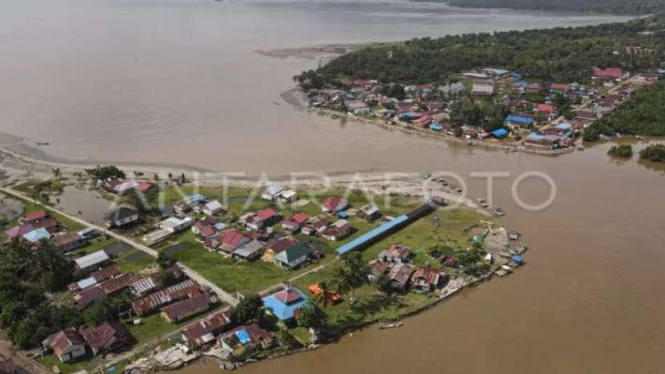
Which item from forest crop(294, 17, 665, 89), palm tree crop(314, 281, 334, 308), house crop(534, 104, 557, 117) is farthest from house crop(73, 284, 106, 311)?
forest crop(294, 17, 665, 89)

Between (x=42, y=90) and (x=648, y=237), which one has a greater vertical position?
(x=42, y=90)

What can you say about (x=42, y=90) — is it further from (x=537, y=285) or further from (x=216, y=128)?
(x=537, y=285)

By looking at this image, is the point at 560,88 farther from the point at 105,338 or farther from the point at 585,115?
the point at 105,338

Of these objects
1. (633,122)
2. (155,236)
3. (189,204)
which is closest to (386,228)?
(189,204)

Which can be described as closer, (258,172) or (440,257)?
(440,257)

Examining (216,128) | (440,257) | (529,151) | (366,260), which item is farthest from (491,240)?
(216,128)

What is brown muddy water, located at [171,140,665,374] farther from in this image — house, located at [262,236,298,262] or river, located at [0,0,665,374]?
house, located at [262,236,298,262]

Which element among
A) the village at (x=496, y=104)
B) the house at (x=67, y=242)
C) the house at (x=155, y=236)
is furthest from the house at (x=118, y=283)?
the village at (x=496, y=104)
